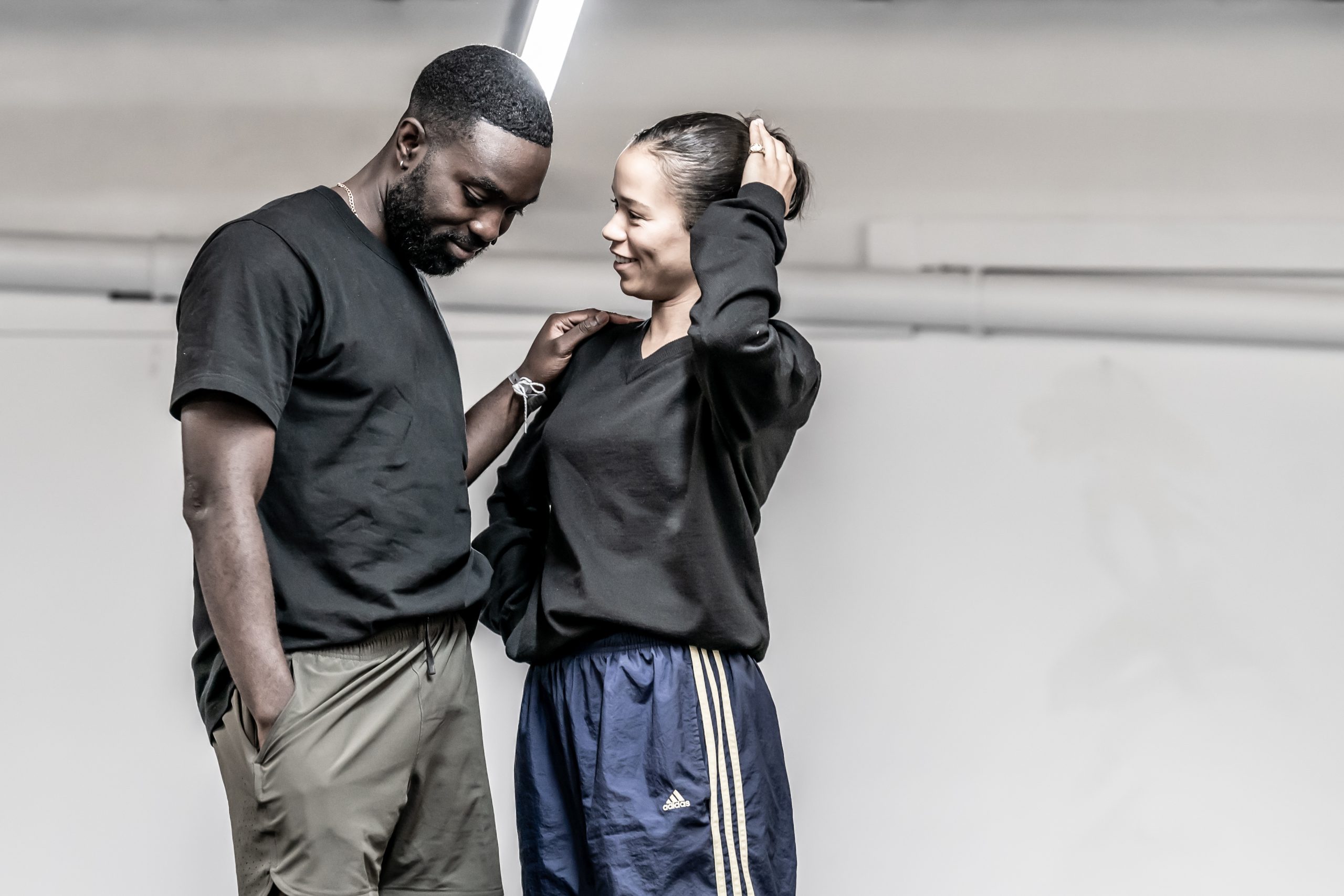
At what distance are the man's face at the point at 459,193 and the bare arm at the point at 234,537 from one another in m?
0.42

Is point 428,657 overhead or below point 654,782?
overhead

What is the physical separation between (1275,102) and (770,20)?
4.48 feet

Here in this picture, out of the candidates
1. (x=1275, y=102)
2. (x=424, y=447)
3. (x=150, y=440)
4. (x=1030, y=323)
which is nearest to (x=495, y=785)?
(x=150, y=440)

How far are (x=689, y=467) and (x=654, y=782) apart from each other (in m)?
0.47

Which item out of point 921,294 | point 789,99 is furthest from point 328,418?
point 789,99

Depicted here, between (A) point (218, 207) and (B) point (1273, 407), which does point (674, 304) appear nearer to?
(A) point (218, 207)

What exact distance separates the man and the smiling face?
0.15 metres

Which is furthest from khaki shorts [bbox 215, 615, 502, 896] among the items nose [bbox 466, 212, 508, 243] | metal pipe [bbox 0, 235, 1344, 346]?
metal pipe [bbox 0, 235, 1344, 346]

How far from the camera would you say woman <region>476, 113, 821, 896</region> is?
71.0 inches

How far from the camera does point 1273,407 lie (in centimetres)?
322

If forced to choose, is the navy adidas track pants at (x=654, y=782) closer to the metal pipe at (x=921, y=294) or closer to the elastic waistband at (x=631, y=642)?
the elastic waistband at (x=631, y=642)

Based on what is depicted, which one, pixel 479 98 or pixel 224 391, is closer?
pixel 224 391

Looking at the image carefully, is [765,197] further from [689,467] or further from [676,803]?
[676,803]

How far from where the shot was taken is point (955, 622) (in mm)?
3188
